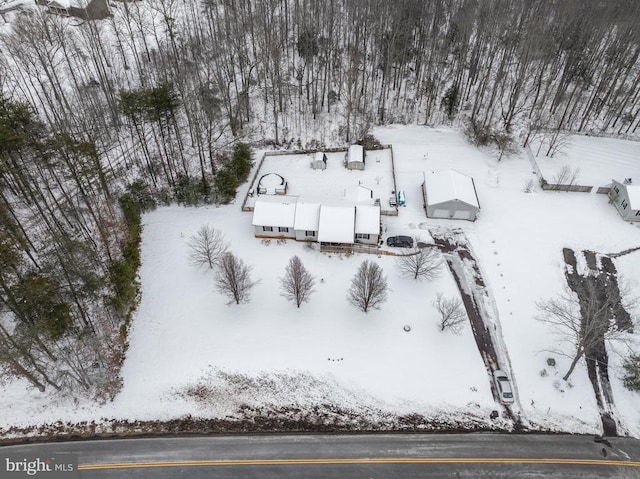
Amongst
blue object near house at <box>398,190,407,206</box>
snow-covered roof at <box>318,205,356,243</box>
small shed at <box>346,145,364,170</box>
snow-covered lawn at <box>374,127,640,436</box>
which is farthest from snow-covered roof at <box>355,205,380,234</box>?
small shed at <box>346,145,364,170</box>

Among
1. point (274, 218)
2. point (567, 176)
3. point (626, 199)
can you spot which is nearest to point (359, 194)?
point (274, 218)

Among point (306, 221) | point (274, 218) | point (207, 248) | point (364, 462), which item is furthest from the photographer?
point (274, 218)

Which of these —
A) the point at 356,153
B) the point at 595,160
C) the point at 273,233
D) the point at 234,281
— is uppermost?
the point at 356,153

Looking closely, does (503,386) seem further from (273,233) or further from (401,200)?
(273,233)

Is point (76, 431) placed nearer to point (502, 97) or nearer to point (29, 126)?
point (29, 126)

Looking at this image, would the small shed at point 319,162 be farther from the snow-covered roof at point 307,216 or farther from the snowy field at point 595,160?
the snowy field at point 595,160

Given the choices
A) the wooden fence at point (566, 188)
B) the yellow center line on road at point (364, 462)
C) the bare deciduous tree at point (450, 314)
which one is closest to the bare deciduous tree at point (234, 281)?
the yellow center line on road at point (364, 462)
